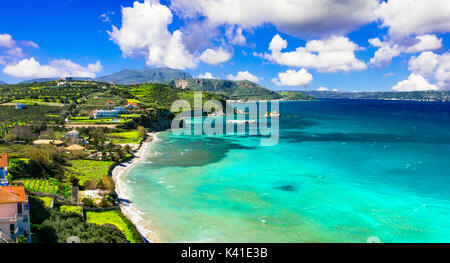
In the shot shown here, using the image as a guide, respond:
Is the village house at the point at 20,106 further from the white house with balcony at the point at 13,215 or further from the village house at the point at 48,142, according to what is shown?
the white house with balcony at the point at 13,215

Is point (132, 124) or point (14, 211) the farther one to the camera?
point (132, 124)

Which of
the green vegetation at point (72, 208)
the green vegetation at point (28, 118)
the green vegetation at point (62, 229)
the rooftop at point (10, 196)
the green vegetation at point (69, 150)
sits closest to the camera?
the rooftop at point (10, 196)

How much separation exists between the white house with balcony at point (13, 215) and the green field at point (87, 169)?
2226 centimetres

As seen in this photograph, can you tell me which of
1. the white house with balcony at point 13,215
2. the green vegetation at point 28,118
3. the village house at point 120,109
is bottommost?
the white house with balcony at point 13,215

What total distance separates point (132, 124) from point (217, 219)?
74833mm

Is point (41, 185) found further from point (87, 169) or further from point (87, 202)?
point (87, 169)

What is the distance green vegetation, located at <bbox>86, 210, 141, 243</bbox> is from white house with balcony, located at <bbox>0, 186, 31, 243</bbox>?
9.10 m

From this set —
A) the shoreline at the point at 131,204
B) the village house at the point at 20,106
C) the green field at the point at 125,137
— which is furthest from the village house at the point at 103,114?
the shoreline at the point at 131,204

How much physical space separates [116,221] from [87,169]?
24.1 m

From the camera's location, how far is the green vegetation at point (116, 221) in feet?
95.0
